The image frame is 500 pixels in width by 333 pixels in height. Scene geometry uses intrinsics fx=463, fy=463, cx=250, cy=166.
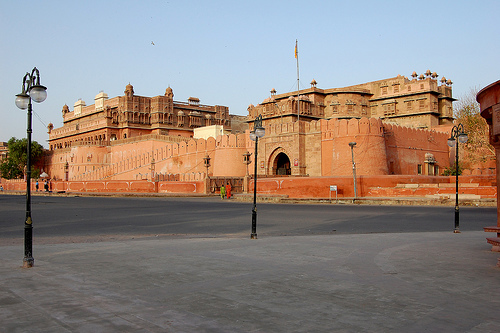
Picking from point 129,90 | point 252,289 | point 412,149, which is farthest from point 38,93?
point 129,90

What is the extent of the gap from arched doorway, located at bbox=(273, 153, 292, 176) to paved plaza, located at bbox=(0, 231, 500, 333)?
32425 mm

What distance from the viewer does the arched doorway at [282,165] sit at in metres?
41.1

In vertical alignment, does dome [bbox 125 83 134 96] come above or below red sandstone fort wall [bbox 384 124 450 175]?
above

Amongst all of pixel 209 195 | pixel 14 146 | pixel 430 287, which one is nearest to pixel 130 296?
pixel 430 287

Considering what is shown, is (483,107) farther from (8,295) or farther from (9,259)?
(9,259)

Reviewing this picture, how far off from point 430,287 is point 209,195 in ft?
107

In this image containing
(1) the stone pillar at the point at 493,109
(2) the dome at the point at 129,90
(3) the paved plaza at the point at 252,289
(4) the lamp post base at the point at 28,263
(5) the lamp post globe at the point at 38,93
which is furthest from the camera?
(2) the dome at the point at 129,90

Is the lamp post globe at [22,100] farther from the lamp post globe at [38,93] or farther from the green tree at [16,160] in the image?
the green tree at [16,160]

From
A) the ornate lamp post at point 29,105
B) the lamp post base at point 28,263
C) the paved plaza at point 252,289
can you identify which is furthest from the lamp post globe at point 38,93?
the paved plaza at point 252,289

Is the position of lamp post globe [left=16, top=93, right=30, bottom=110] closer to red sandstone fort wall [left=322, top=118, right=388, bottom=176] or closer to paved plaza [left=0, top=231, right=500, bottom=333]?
paved plaza [left=0, top=231, right=500, bottom=333]

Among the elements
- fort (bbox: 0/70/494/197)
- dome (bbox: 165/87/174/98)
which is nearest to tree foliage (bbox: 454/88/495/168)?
fort (bbox: 0/70/494/197)

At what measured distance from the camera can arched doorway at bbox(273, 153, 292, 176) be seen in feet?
135

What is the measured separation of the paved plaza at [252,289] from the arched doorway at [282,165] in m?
32.4

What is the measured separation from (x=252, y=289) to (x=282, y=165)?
3684 centimetres
